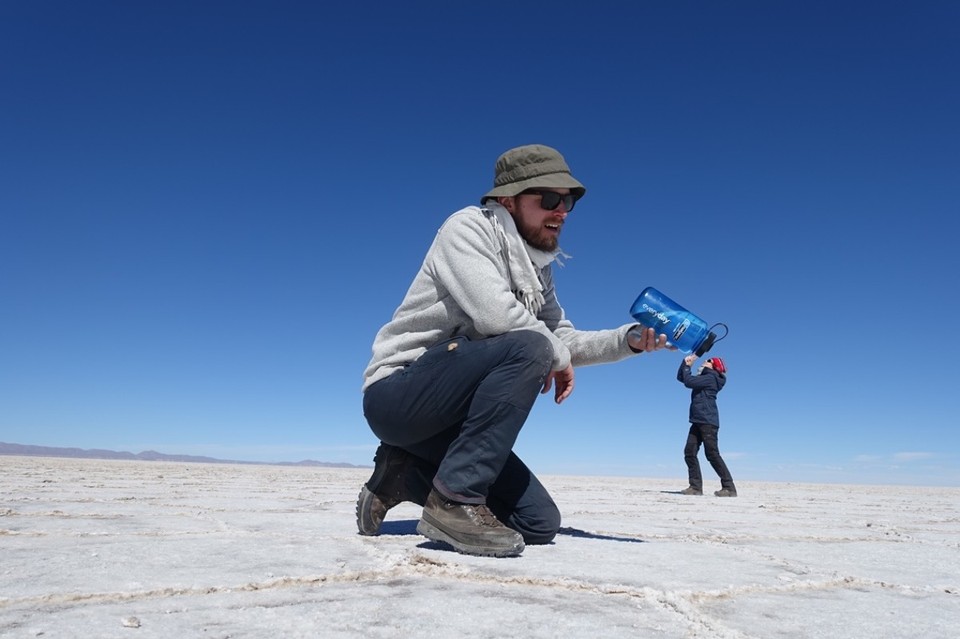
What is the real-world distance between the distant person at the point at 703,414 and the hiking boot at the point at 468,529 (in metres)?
5.73

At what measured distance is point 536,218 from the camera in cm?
240

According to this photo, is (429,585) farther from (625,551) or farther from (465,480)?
(625,551)

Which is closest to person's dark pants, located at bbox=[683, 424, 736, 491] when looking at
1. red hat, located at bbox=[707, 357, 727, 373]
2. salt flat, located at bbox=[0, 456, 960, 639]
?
red hat, located at bbox=[707, 357, 727, 373]

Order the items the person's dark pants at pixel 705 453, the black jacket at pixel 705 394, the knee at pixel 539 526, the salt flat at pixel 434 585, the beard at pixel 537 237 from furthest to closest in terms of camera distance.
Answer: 1. the black jacket at pixel 705 394
2. the person's dark pants at pixel 705 453
3. the beard at pixel 537 237
4. the knee at pixel 539 526
5. the salt flat at pixel 434 585

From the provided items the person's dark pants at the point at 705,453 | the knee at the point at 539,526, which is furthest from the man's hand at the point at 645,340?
the person's dark pants at the point at 705,453

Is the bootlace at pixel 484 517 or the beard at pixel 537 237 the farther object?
the beard at pixel 537 237

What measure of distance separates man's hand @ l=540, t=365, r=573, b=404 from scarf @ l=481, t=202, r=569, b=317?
22 cm

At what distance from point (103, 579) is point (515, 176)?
1658 millimetres

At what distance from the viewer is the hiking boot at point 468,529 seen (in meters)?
1.91

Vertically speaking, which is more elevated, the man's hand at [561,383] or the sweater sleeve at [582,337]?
the sweater sleeve at [582,337]

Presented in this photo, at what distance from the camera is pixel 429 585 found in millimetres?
1445

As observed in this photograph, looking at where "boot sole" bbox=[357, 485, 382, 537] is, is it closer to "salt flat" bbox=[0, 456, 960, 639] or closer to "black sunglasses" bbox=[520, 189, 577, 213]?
"salt flat" bbox=[0, 456, 960, 639]

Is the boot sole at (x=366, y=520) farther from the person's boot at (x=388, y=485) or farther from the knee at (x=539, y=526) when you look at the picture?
the knee at (x=539, y=526)

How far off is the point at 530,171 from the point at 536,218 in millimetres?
163
